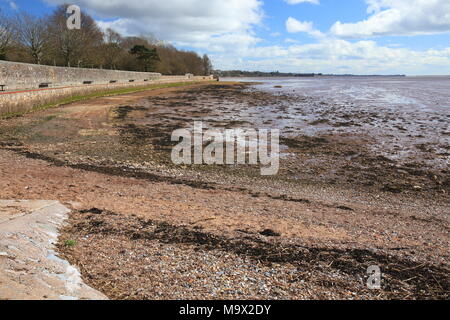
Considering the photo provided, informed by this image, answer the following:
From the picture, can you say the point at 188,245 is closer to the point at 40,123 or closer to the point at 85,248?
the point at 85,248

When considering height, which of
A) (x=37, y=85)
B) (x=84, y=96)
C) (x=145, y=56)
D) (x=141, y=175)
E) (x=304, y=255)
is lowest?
(x=304, y=255)

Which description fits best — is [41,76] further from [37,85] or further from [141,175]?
[141,175]

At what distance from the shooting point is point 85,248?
5004mm

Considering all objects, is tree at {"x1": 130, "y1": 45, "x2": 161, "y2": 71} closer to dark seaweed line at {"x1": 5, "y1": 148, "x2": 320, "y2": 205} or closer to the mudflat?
the mudflat

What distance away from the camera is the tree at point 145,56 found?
221 ft

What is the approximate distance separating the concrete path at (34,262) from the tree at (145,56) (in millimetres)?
66289

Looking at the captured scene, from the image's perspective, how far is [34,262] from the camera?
421 cm

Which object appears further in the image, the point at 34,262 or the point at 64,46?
the point at 64,46

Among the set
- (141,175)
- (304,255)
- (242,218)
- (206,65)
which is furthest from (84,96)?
(206,65)

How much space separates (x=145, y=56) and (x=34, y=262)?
225 feet

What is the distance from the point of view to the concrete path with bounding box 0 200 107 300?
3.56 meters

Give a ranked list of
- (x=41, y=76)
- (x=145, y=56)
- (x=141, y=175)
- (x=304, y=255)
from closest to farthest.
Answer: (x=304, y=255) → (x=141, y=175) → (x=41, y=76) → (x=145, y=56)

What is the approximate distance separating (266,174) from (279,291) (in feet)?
22.3
